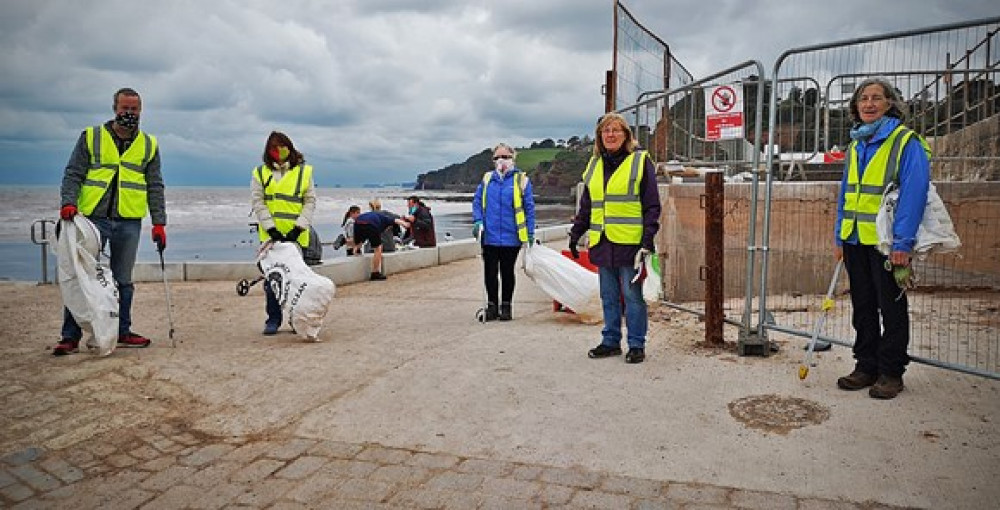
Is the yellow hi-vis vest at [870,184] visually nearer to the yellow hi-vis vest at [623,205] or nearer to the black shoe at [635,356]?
the yellow hi-vis vest at [623,205]

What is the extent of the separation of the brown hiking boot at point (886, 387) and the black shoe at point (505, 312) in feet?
11.7

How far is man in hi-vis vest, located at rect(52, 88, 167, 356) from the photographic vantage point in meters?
5.71

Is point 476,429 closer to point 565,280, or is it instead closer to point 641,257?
point 641,257

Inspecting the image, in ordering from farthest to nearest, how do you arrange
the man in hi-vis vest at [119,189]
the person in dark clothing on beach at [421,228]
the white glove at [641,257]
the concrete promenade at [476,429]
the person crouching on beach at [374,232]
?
1. the person in dark clothing on beach at [421,228]
2. the person crouching on beach at [374,232]
3. the man in hi-vis vest at [119,189]
4. the white glove at [641,257]
5. the concrete promenade at [476,429]

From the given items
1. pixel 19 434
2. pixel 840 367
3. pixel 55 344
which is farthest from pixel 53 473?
pixel 840 367

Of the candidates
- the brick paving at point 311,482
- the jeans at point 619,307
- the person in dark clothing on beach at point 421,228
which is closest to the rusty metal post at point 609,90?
the person in dark clothing on beach at point 421,228

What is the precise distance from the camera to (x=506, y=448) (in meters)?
3.74

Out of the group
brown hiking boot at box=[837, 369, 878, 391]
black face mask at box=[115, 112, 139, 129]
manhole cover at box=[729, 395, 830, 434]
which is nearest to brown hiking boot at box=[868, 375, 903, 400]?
brown hiking boot at box=[837, 369, 878, 391]

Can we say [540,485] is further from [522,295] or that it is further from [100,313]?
[522,295]

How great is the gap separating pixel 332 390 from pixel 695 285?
14.0 feet

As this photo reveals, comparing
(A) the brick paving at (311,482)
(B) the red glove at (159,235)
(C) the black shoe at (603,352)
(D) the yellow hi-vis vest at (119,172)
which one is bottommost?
(A) the brick paving at (311,482)

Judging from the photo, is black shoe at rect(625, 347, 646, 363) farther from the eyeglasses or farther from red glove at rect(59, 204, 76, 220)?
red glove at rect(59, 204, 76, 220)

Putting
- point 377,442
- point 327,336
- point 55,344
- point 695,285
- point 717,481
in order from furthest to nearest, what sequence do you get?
point 695,285 → point 327,336 → point 55,344 → point 377,442 → point 717,481

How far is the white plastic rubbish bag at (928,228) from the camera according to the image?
13.3ft
